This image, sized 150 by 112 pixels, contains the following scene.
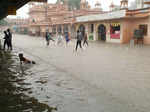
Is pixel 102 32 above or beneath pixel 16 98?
above

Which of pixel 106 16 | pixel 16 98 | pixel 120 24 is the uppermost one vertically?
pixel 106 16

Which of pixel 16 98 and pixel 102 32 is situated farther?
pixel 102 32

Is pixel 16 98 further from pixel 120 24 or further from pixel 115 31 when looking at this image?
pixel 115 31

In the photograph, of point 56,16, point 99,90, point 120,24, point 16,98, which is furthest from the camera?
point 56,16

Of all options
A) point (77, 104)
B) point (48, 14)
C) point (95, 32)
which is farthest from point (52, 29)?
point (77, 104)

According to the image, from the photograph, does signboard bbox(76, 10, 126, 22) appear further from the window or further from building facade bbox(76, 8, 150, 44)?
the window

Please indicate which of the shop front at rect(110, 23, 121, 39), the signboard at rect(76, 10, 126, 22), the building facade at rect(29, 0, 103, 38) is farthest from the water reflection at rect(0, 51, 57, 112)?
the building facade at rect(29, 0, 103, 38)

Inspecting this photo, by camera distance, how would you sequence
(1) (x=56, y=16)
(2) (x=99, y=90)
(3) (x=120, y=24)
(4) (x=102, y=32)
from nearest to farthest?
1. (2) (x=99, y=90)
2. (3) (x=120, y=24)
3. (4) (x=102, y=32)
4. (1) (x=56, y=16)

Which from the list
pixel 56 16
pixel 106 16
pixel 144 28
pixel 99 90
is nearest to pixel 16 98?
pixel 99 90

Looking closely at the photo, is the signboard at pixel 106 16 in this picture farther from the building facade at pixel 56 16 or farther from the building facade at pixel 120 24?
the building facade at pixel 56 16

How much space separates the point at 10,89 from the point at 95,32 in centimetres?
2802

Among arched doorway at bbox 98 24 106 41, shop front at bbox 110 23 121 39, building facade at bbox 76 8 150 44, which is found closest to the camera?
building facade at bbox 76 8 150 44

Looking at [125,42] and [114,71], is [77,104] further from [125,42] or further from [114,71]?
[125,42]

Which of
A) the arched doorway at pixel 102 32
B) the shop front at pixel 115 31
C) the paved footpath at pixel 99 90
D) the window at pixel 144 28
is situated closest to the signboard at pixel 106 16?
the shop front at pixel 115 31
